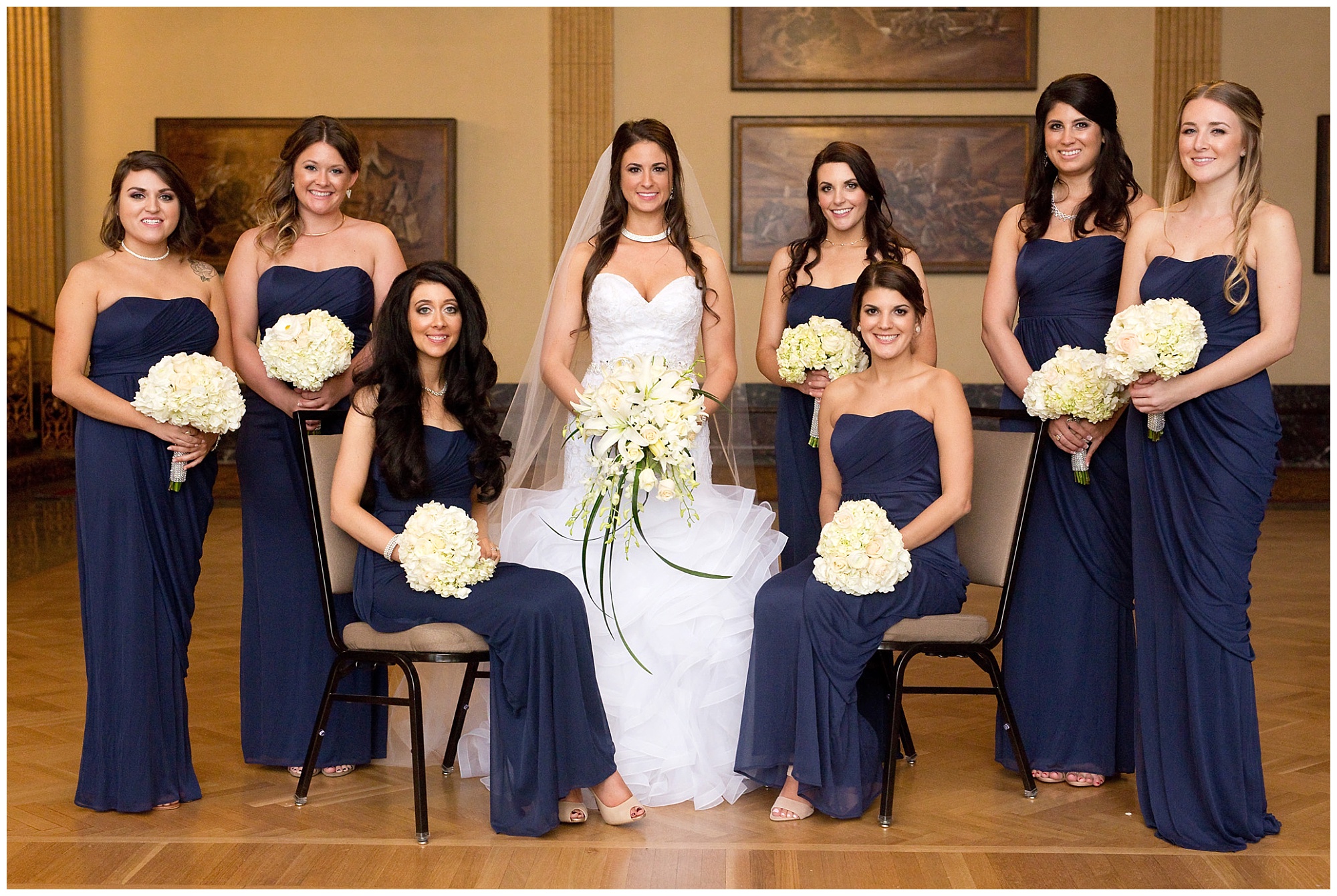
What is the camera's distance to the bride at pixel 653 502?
408cm

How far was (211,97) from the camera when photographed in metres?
12.8

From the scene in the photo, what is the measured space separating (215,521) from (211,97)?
4747 mm

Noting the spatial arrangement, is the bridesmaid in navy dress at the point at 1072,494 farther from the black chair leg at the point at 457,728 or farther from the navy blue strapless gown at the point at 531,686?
the black chair leg at the point at 457,728

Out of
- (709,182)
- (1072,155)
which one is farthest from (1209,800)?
(709,182)

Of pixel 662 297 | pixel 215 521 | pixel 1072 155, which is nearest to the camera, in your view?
pixel 1072 155

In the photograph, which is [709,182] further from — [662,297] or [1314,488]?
[662,297]

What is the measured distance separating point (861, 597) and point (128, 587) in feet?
7.60

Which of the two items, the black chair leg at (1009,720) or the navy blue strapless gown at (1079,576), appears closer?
the black chair leg at (1009,720)

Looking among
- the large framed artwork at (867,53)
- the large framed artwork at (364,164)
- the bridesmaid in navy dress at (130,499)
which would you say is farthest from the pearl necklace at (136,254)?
the large framed artwork at (867,53)

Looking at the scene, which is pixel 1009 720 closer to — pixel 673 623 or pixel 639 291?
pixel 673 623

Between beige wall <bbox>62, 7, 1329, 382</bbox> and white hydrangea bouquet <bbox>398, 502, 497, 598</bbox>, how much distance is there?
9368 mm

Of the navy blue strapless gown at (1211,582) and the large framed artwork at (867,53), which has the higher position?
the large framed artwork at (867,53)

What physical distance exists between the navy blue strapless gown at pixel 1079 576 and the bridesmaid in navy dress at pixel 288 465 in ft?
7.80

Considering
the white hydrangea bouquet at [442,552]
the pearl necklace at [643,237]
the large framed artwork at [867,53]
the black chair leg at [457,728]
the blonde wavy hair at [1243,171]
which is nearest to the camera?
the blonde wavy hair at [1243,171]
